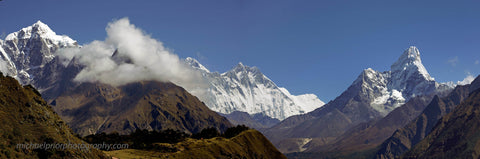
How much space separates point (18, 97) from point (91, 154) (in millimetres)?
24909

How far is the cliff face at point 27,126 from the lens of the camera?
103500mm

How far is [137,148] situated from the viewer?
195125 millimetres

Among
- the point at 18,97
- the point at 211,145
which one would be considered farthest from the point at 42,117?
the point at 211,145

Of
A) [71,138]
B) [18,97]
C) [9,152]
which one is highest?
[18,97]

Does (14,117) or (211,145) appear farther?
(211,145)

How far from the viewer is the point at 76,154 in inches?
4604

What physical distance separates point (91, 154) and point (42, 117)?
17.2 metres

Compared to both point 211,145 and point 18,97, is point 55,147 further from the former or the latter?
point 211,145

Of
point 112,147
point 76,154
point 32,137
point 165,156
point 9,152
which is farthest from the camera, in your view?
point 112,147

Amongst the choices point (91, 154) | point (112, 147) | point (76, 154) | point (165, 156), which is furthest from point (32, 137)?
point (112, 147)

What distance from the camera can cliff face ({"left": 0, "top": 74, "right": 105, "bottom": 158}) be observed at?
103500mm

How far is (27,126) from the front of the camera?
11088cm

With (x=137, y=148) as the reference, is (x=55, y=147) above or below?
below

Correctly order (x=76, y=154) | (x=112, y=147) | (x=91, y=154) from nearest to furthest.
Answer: (x=76, y=154) → (x=91, y=154) → (x=112, y=147)
